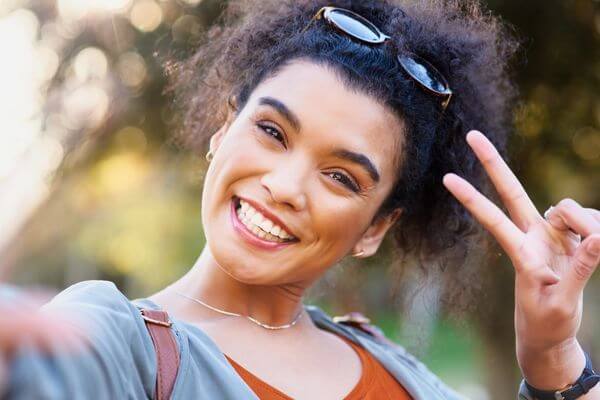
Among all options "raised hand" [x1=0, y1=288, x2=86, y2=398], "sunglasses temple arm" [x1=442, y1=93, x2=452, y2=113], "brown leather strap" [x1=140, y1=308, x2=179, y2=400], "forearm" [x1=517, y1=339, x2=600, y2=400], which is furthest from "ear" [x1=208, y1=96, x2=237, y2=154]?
"raised hand" [x1=0, y1=288, x2=86, y2=398]

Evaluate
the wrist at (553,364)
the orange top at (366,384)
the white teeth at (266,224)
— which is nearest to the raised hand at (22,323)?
the orange top at (366,384)

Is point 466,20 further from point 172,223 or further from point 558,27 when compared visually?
point 172,223

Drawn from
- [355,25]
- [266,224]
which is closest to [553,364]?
[266,224]

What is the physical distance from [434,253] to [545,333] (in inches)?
32.5

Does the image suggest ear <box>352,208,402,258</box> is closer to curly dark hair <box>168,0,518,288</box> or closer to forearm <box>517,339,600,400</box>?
curly dark hair <box>168,0,518,288</box>

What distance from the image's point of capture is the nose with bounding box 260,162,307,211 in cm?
232

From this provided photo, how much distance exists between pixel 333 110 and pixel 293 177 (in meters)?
0.22

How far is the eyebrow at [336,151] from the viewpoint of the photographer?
7.87 feet

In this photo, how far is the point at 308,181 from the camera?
239cm

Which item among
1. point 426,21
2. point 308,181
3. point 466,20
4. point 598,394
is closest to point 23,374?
point 308,181

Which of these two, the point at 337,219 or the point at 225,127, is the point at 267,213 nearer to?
the point at 337,219

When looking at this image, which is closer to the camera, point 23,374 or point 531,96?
point 23,374

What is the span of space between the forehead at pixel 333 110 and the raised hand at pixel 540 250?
0.30 meters

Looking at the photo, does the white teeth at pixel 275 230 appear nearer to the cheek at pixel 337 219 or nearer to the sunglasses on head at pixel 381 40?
the cheek at pixel 337 219
